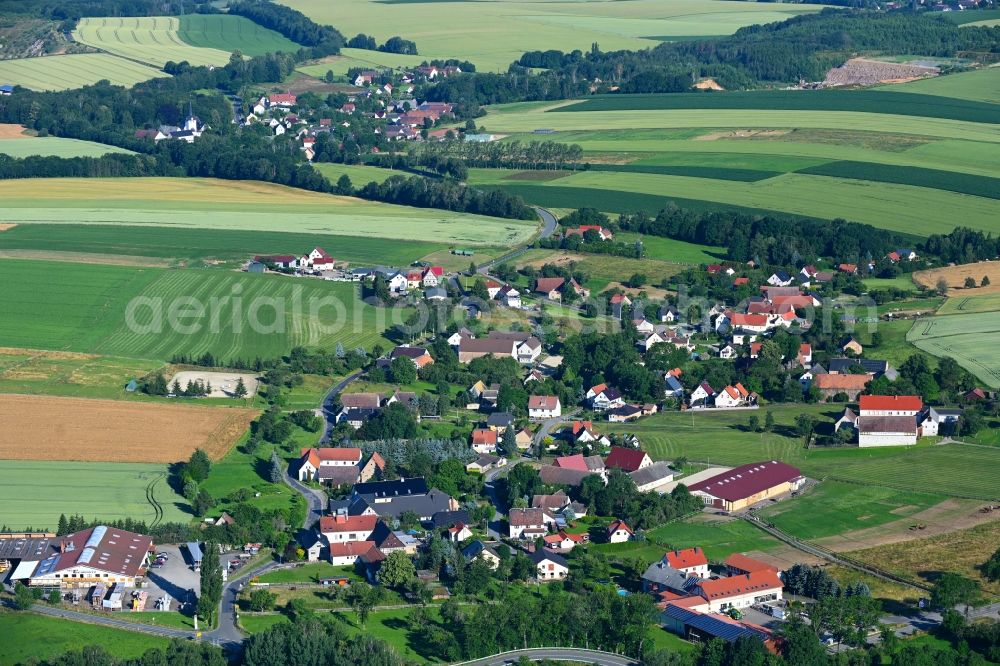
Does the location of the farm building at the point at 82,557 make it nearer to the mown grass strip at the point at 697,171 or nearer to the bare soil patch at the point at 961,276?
the bare soil patch at the point at 961,276

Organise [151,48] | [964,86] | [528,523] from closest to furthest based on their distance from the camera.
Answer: [528,523] < [964,86] < [151,48]

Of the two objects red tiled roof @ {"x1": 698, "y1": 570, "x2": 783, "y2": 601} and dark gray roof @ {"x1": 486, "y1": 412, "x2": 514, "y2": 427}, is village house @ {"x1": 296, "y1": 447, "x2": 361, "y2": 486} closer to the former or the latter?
dark gray roof @ {"x1": 486, "y1": 412, "x2": 514, "y2": 427}

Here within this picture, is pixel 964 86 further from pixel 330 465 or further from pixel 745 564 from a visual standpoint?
pixel 745 564

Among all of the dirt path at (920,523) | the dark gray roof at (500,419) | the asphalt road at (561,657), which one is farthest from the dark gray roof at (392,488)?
the dirt path at (920,523)

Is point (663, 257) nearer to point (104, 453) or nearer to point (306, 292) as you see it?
point (306, 292)

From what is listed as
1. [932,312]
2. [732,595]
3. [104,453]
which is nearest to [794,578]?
[732,595]

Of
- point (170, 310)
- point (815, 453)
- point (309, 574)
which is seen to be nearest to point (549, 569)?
point (309, 574)
